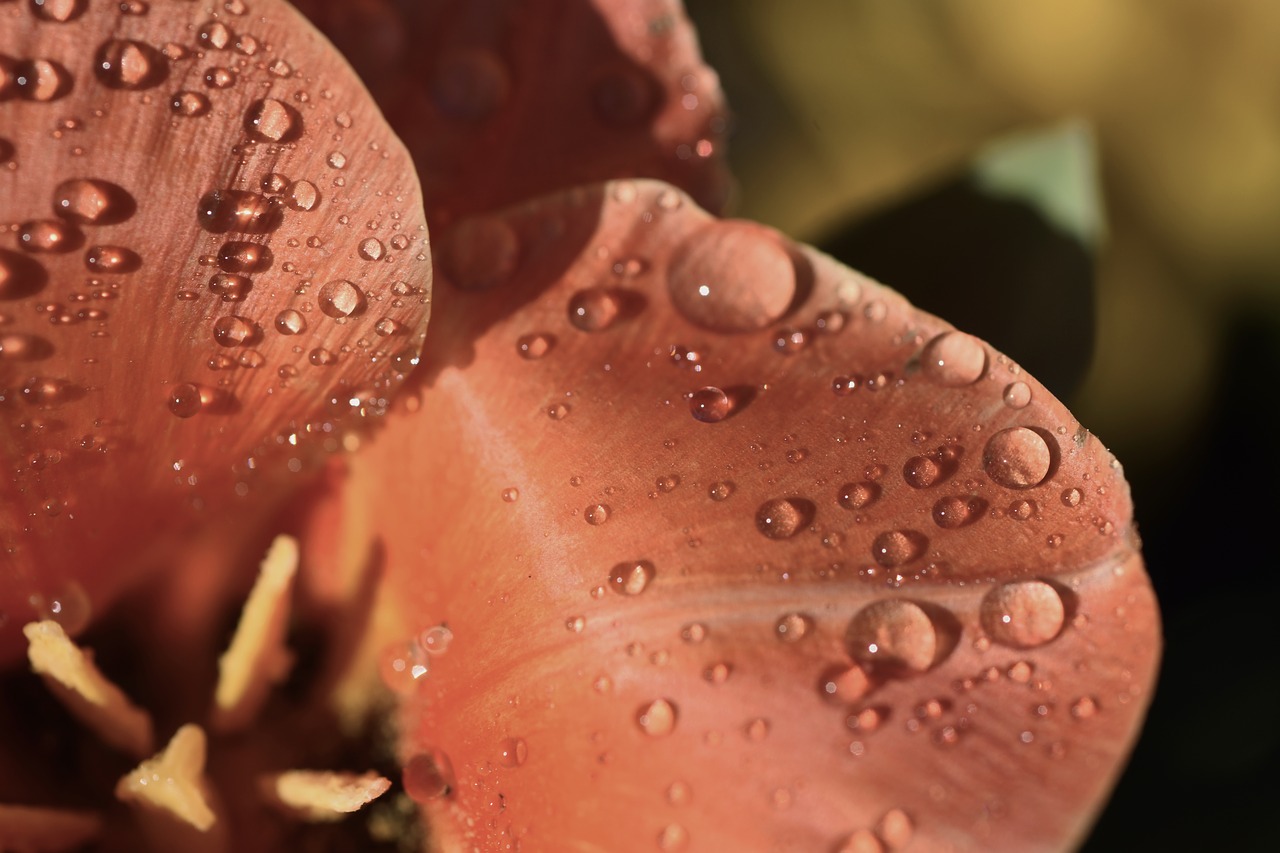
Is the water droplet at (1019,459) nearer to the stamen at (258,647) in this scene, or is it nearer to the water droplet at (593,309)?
the water droplet at (593,309)

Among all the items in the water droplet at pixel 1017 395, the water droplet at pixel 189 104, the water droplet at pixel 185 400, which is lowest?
the water droplet at pixel 1017 395

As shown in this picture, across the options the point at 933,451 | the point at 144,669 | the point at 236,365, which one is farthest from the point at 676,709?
the point at 144,669

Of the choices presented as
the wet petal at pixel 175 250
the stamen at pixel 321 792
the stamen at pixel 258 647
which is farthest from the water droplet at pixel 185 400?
the stamen at pixel 321 792

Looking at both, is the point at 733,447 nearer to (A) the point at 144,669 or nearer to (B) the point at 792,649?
(B) the point at 792,649

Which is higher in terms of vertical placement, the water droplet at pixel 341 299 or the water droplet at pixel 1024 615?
the water droplet at pixel 341 299

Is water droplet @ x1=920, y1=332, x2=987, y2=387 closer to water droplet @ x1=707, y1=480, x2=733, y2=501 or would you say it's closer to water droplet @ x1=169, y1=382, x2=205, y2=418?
water droplet @ x1=707, y1=480, x2=733, y2=501

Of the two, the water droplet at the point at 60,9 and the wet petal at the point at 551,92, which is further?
the wet petal at the point at 551,92
